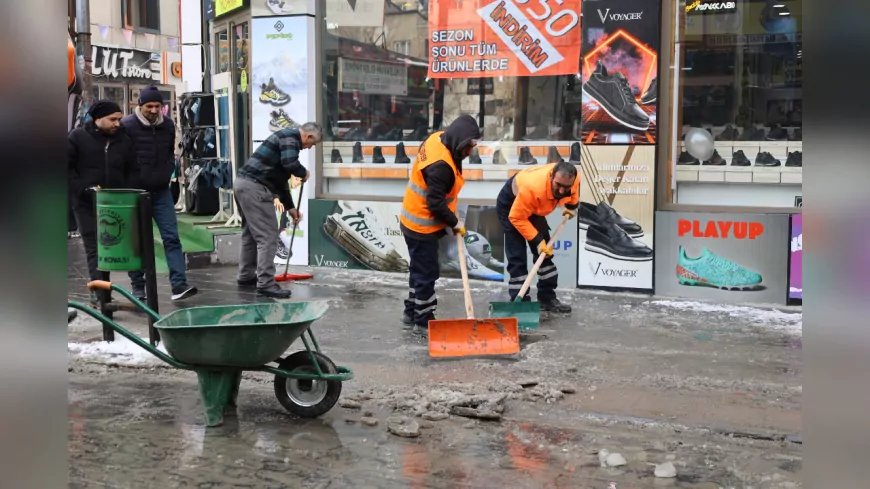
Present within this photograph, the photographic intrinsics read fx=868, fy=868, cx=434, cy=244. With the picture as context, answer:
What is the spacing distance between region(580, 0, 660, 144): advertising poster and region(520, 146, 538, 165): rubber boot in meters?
0.98

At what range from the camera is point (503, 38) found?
939 centimetres

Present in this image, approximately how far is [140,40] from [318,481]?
25914mm

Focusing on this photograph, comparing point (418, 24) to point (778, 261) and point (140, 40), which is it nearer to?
point (778, 261)

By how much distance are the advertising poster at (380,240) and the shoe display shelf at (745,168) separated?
80.7 inches

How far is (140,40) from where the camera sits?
89.2 feet

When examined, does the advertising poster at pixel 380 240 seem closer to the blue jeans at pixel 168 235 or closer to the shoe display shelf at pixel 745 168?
the shoe display shelf at pixel 745 168

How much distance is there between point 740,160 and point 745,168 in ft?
0.35

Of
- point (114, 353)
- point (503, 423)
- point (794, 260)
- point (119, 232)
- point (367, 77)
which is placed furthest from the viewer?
point (367, 77)

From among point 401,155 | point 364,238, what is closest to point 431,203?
point 364,238

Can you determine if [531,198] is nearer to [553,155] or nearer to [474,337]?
[474,337]

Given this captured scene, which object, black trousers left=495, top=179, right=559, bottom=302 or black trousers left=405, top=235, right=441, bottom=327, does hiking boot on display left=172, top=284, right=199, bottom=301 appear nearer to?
black trousers left=405, top=235, right=441, bottom=327

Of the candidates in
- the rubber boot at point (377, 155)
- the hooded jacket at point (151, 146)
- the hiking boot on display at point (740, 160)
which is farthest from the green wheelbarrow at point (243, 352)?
the rubber boot at point (377, 155)

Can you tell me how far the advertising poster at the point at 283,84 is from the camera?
10.3m
